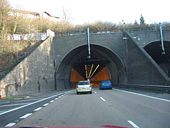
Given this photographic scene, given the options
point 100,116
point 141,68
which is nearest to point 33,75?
point 141,68

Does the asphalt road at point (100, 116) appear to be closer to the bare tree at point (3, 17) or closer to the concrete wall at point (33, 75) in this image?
the concrete wall at point (33, 75)

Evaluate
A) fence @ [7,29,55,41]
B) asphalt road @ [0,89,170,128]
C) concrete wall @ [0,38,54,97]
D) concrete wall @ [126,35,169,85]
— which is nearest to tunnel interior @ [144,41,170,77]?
concrete wall @ [126,35,169,85]

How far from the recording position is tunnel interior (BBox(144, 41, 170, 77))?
7022 cm

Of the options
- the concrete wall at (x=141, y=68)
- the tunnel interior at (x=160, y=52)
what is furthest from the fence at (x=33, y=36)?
the tunnel interior at (x=160, y=52)

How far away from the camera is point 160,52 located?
74312 millimetres

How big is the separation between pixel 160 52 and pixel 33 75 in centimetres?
2839

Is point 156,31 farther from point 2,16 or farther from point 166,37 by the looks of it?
point 2,16

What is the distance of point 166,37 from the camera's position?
6812 centimetres

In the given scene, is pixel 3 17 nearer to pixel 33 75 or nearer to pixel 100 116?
pixel 33 75

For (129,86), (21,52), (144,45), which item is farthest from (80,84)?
(144,45)

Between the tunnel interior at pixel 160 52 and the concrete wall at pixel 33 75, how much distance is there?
17403 millimetres

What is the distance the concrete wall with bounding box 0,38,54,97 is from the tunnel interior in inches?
685

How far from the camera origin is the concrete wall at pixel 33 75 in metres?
46.2

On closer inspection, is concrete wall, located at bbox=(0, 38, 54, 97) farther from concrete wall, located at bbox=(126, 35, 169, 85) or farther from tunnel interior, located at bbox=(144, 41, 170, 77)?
tunnel interior, located at bbox=(144, 41, 170, 77)
